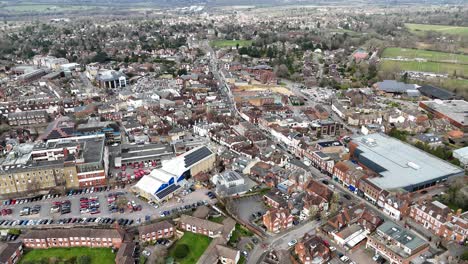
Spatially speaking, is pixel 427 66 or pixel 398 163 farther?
pixel 427 66

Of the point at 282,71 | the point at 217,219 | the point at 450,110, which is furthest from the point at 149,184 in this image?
the point at 282,71

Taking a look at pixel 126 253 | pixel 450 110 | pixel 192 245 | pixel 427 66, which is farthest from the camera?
pixel 427 66

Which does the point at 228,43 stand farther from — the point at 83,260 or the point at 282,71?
the point at 83,260

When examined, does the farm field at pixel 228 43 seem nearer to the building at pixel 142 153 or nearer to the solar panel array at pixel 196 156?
the building at pixel 142 153

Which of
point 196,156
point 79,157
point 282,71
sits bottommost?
point 196,156

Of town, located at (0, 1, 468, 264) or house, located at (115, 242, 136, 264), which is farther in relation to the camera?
town, located at (0, 1, 468, 264)

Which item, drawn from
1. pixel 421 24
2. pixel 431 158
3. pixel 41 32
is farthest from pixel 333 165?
pixel 421 24

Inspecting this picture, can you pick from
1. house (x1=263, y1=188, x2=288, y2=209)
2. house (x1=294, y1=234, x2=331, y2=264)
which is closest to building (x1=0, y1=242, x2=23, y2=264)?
house (x1=263, y1=188, x2=288, y2=209)

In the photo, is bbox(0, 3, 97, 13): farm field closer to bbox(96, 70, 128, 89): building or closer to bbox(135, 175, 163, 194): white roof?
bbox(96, 70, 128, 89): building
